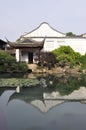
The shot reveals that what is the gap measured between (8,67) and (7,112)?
692 inches

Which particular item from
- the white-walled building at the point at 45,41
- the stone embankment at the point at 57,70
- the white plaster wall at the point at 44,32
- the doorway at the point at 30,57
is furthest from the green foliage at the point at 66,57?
the white plaster wall at the point at 44,32

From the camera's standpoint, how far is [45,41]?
115ft

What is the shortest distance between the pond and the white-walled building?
16612 millimetres

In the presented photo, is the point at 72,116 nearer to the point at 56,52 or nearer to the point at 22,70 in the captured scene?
the point at 22,70

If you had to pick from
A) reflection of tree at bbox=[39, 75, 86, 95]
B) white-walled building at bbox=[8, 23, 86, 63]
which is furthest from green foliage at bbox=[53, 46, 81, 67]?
reflection of tree at bbox=[39, 75, 86, 95]

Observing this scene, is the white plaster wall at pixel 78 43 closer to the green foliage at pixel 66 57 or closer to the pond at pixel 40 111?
the green foliage at pixel 66 57

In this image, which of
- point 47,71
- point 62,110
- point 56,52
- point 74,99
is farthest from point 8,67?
point 62,110

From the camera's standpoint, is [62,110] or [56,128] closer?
[56,128]

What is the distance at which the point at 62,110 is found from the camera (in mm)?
10703

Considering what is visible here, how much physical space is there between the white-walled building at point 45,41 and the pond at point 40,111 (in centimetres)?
1661

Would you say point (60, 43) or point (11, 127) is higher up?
point (60, 43)

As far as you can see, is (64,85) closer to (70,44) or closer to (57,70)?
(57,70)

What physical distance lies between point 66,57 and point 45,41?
240 inches

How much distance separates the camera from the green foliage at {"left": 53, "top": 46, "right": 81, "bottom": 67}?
2972cm
